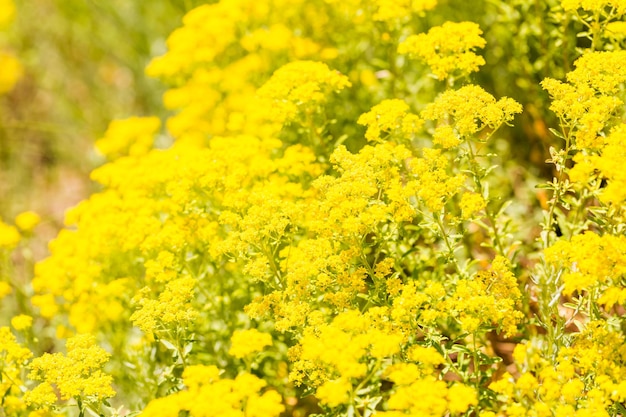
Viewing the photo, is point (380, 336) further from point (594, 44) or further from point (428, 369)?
point (594, 44)

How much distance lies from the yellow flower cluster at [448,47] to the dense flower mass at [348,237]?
0.01 metres

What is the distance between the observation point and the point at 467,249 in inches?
158

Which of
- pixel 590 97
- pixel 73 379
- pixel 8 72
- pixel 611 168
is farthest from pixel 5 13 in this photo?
pixel 611 168

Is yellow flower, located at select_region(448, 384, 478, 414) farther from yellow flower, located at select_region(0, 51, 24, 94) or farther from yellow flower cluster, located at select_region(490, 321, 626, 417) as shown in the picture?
yellow flower, located at select_region(0, 51, 24, 94)

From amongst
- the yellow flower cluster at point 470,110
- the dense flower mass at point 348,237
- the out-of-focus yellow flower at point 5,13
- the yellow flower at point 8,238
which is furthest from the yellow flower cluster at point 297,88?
the out-of-focus yellow flower at point 5,13

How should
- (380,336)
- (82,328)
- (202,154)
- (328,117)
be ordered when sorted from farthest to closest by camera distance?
(328,117) < (82,328) < (202,154) < (380,336)

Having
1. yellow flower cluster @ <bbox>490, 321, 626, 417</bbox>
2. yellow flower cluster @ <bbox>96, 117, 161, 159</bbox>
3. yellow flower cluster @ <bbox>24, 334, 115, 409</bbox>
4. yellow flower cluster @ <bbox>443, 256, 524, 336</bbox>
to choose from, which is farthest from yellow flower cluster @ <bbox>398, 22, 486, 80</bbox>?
yellow flower cluster @ <bbox>96, 117, 161, 159</bbox>

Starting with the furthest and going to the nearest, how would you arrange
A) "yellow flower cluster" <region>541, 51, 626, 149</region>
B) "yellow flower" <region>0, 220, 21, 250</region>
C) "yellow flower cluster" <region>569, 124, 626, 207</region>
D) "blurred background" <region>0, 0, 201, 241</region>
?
"blurred background" <region>0, 0, 201, 241</region>
"yellow flower" <region>0, 220, 21, 250</region>
"yellow flower cluster" <region>541, 51, 626, 149</region>
"yellow flower cluster" <region>569, 124, 626, 207</region>

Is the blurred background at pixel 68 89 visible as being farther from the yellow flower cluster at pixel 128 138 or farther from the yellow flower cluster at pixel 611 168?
the yellow flower cluster at pixel 611 168

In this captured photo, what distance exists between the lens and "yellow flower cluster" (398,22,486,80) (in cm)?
319

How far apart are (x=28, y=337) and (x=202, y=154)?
4.36 feet

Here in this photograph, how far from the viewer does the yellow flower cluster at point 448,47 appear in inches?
125

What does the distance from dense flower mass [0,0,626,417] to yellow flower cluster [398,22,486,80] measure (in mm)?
11

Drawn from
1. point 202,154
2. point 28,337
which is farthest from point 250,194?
point 28,337
